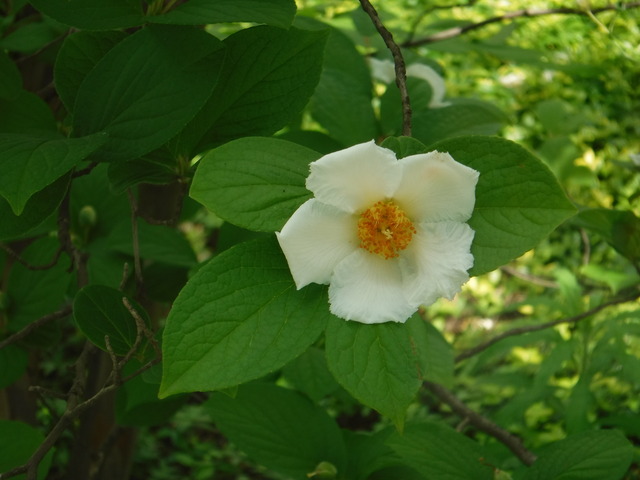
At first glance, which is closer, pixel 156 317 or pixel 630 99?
pixel 156 317

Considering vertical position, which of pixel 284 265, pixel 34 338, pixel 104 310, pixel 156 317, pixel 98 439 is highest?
Result: pixel 284 265

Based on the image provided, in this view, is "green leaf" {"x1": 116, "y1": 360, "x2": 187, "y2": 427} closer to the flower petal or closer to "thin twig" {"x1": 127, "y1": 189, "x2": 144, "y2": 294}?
"thin twig" {"x1": 127, "y1": 189, "x2": 144, "y2": 294}

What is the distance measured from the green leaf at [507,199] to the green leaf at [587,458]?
35 centimetres

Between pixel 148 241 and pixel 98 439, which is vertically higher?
pixel 148 241

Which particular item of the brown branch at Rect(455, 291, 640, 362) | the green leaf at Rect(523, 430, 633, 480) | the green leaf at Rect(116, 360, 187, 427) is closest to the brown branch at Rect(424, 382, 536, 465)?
the brown branch at Rect(455, 291, 640, 362)

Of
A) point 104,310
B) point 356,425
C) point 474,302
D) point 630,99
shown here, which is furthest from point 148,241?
point 630,99

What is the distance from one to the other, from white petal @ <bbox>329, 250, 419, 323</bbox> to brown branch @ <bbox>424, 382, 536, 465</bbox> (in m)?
0.54

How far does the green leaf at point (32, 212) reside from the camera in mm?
669

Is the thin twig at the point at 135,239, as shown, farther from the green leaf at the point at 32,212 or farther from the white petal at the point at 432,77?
the white petal at the point at 432,77

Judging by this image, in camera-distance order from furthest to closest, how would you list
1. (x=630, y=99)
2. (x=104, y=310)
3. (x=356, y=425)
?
(x=630, y=99) < (x=356, y=425) < (x=104, y=310)

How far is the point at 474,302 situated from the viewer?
3.31 metres

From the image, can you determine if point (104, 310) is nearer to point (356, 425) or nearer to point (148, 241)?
point (148, 241)

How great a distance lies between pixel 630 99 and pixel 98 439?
348 centimetres

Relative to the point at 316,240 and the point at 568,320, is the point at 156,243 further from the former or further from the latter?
the point at 568,320
